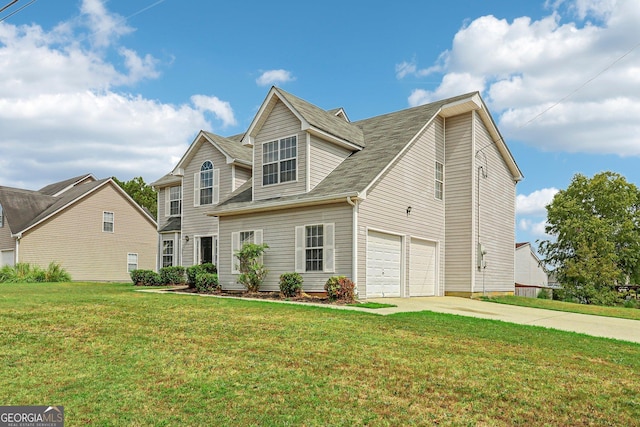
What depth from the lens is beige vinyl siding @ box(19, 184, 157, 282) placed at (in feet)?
106

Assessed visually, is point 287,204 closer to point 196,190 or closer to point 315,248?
point 315,248

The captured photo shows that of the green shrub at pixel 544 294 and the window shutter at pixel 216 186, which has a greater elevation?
the window shutter at pixel 216 186

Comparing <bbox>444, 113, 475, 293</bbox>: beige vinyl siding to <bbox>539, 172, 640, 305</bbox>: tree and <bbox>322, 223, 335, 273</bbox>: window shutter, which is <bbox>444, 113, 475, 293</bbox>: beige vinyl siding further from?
<bbox>539, 172, 640, 305</bbox>: tree

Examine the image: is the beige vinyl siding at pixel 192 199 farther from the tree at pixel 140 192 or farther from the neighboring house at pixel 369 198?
the tree at pixel 140 192

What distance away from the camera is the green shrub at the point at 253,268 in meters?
17.5

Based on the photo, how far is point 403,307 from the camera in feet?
46.5

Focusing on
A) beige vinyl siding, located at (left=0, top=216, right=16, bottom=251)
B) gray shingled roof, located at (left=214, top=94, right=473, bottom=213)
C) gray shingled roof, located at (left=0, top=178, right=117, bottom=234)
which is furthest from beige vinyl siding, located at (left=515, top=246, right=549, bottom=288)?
beige vinyl siding, located at (left=0, top=216, right=16, bottom=251)

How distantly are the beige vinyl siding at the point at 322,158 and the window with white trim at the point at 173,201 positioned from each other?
35.9ft

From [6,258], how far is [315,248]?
25129 millimetres

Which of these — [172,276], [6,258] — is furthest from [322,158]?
[6,258]

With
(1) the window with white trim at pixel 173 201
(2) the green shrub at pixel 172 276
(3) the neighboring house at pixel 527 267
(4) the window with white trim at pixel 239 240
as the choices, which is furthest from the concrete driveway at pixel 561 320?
(3) the neighboring house at pixel 527 267

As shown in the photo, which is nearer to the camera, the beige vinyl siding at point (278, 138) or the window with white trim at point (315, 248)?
the window with white trim at point (315, 248)

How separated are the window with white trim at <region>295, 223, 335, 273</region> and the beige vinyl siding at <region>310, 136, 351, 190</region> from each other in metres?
1.73

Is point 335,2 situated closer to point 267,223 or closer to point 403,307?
point 267,223
